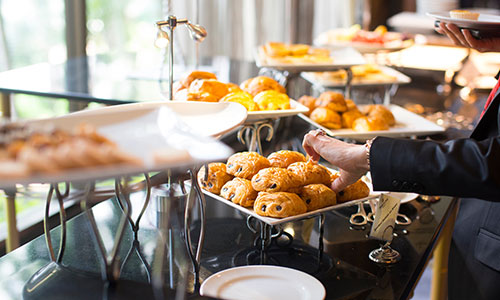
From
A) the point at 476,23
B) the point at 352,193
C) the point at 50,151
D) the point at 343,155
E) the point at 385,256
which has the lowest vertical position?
the point at 385,256

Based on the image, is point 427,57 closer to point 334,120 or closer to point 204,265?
point 334,120

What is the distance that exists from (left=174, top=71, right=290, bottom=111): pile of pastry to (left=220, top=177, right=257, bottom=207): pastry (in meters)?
0.33

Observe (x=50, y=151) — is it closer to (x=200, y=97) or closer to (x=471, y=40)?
(x=200, y=97)

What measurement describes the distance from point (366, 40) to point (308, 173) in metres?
1.83

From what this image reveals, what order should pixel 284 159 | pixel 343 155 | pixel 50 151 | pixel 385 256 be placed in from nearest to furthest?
pixel 50 151 < pixel 343 155 < pixel 385 256 < pixel 284 159

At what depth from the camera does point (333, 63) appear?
79.2 inches

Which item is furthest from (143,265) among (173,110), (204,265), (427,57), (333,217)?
A: (427,57)

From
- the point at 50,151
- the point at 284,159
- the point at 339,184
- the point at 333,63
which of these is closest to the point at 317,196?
the point at 339,184

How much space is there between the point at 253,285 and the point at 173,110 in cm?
31

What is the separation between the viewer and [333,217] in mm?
1350

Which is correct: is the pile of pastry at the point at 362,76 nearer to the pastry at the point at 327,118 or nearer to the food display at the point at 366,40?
the food display at the point at 366,40

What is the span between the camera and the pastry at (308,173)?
1156 mm

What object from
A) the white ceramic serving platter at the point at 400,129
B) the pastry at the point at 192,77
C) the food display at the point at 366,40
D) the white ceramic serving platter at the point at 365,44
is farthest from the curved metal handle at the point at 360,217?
the food display at the point at 366,40

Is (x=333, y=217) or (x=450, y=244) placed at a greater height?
(x=333, y=217)
